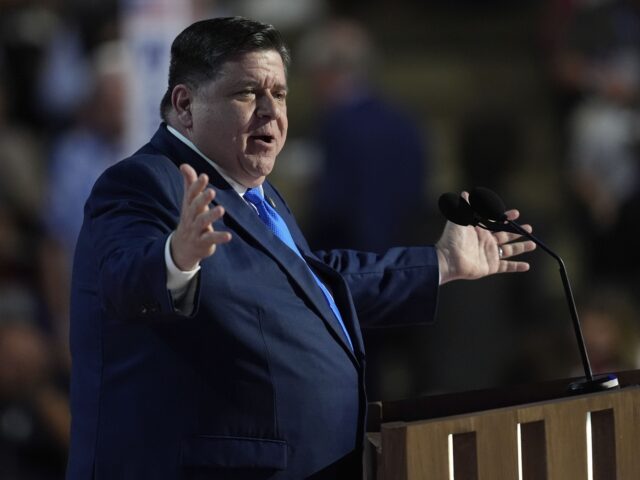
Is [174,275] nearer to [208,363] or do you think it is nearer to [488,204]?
[208,363]

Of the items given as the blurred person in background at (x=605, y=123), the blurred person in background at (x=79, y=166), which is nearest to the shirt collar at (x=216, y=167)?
the blurred person in background at (x=79, y=166)

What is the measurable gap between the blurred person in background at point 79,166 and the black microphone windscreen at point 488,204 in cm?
423

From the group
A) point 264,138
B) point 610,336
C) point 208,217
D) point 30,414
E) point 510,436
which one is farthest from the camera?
point 30,414

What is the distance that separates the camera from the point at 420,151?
7805mm

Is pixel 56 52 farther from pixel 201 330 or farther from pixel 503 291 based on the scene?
pixel 201 330

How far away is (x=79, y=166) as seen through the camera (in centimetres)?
754

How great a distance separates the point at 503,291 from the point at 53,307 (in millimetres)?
2214

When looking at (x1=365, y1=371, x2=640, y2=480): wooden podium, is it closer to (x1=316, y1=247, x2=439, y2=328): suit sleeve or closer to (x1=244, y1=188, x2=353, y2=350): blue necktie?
(x1=244, y1=188, x2=353, y2=350): blue necktie

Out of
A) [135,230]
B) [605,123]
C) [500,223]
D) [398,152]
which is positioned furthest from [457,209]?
[605,123]

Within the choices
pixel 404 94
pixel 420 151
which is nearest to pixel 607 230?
pixel 420 151

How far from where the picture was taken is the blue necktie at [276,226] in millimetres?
3258

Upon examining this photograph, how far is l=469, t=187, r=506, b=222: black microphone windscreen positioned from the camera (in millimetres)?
3287

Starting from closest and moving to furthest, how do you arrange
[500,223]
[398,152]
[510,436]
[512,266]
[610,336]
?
[510,436] → [500,223] → [512,266] → [610,336] → [398,152]

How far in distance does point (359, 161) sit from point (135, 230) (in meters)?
4.69
